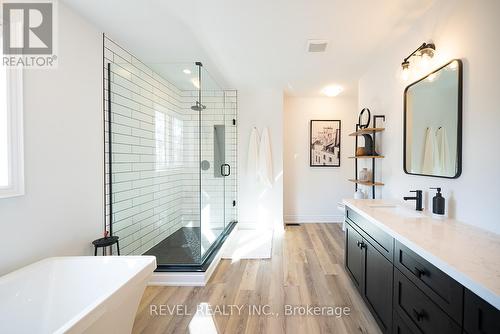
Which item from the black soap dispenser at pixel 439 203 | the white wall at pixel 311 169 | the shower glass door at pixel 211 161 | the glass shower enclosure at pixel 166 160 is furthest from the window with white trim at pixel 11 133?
the white wall at pixel 311 169

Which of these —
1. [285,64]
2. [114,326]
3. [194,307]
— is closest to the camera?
[114,326]

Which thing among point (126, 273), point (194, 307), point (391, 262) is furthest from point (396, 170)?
point (126, 273)

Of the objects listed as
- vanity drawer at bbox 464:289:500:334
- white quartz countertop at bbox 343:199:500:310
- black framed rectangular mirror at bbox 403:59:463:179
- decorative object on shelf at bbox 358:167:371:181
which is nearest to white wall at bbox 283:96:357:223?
decorative object on shelf at bbox 358:167:371:181

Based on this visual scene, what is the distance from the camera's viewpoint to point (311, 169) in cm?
437

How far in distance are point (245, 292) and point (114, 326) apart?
1.23 metres

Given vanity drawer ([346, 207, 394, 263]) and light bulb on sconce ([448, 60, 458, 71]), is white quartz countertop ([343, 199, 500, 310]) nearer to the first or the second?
vanity drawer ([346, 207, 394, 263])

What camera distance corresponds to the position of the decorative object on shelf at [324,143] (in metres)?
4.29

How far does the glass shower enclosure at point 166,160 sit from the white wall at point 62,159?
7.2 inches

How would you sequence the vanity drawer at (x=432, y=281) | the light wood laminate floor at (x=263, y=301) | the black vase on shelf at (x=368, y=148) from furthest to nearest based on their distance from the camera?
the black vase on shelf at (x=368, y=148) → the light wood laminate floor at (x=263, y=301) → the vanity drawer at (x=432, y=281)

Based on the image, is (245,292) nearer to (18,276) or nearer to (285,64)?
(18,276)

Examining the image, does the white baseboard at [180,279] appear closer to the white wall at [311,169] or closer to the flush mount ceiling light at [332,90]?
the white wall at [311,169]

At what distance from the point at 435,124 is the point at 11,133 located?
293 cm

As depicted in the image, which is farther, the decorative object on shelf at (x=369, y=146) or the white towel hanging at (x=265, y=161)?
the white towel hanging at (x=265, y=161)

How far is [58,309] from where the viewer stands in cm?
125
